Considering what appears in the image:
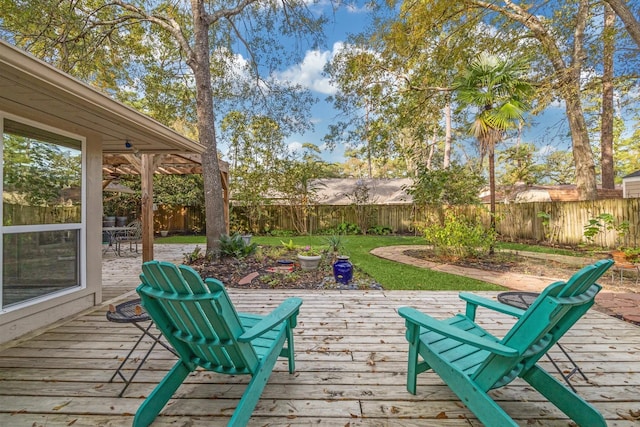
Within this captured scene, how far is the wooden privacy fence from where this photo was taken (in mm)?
7547

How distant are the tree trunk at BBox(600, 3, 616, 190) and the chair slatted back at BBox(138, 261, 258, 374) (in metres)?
8.21

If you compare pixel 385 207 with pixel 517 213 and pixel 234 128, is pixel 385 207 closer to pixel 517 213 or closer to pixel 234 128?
pixel 517 213

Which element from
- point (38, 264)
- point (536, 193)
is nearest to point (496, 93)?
point (38, 264)

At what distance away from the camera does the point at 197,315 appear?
4.65 feet

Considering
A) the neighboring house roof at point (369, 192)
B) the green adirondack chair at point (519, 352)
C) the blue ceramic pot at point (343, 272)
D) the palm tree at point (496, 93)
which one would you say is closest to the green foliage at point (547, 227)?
the palm tree at point (496, 93)

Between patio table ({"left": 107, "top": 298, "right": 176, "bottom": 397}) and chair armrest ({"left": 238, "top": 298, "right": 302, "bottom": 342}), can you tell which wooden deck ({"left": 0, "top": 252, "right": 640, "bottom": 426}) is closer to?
patio table ({"left": 107, "top": 298, "right": 176, "bottom": 397})

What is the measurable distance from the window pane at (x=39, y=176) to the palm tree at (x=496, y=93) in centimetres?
741

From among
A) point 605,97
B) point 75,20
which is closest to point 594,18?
point 605,97

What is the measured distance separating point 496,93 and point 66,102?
7.60 m

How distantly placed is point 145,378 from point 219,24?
8.76 metres

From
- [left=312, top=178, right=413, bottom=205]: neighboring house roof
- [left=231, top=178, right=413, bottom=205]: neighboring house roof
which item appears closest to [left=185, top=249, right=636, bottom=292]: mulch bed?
[left=231, top=178, right=413, bottom=205]: neighboring house roof

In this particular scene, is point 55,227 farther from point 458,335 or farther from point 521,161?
point 521,161

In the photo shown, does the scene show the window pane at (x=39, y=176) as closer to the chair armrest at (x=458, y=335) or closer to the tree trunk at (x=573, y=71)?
the chair armrest at (x=458, y=335)

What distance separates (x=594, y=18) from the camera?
6641mm
